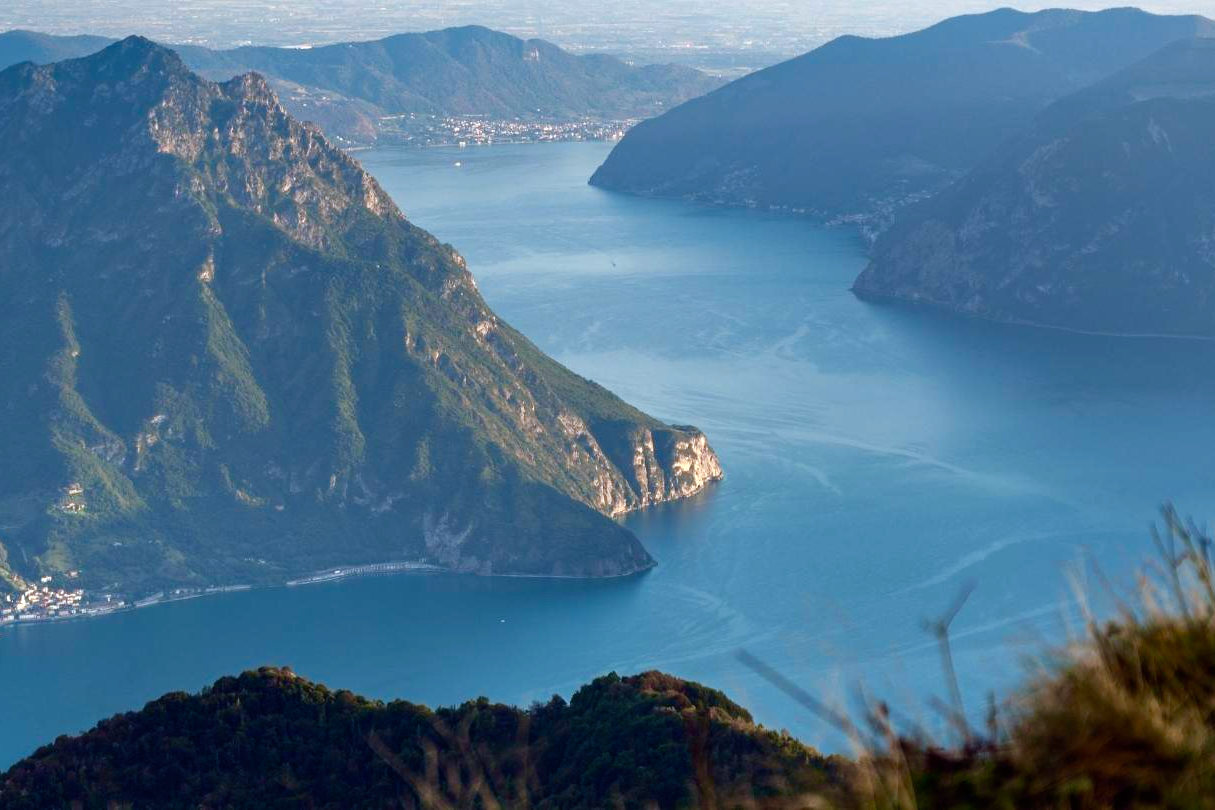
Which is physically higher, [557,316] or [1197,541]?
[1197,541]

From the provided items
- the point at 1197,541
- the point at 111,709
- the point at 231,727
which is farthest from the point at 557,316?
the point at 1197,541

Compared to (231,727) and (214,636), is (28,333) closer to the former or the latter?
(214,636)

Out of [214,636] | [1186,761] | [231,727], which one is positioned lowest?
[214,636]

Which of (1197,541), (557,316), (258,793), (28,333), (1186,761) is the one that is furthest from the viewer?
(557,316)

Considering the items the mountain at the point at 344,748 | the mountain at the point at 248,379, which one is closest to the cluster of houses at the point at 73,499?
the mountain at the point at 248,379

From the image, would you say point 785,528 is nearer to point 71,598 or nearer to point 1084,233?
point 71,598

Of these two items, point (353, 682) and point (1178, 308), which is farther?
point (1178, 308)

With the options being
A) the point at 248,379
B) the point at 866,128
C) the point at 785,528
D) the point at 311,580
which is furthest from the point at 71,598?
the point at 866,128

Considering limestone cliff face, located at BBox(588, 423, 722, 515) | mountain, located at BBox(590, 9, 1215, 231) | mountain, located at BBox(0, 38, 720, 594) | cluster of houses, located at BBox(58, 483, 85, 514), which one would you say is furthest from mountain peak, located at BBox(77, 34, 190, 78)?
mountain, located at BBox(590, 9, 1215, 231)
